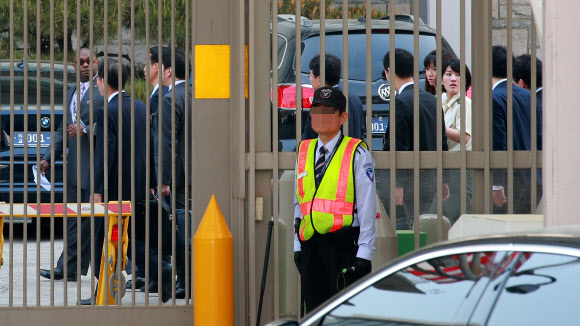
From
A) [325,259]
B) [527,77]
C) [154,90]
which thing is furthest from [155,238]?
[527,77]

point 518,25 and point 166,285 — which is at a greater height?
point 518,25

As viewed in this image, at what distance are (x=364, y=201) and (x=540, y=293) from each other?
3.02m

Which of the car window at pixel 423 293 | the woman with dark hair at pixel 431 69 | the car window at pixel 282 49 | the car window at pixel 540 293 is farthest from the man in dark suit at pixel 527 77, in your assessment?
the car window at pixel 540 293

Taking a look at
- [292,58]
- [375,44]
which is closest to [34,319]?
[292,58]

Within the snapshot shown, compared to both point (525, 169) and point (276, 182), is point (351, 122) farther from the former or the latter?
point (525, 169)

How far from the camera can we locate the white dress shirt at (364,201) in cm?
605

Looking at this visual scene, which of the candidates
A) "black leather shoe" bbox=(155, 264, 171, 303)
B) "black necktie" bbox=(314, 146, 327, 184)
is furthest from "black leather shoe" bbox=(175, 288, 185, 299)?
"black necktie" bbox=(314, 146, 327, 184)

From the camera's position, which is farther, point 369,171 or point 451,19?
point 451,19

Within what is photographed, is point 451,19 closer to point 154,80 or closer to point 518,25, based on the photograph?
point 518,25

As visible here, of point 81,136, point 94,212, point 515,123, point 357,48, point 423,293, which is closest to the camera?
point 423,293

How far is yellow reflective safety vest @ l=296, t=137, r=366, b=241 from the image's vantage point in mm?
6160

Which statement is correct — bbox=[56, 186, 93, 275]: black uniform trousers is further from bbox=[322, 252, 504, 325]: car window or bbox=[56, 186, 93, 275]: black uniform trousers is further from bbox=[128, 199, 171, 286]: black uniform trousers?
bbox=[322, 252, 504, 325]: car window

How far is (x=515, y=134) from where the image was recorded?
24.0 ft

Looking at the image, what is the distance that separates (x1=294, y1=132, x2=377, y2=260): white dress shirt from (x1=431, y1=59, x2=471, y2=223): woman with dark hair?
1169mm
